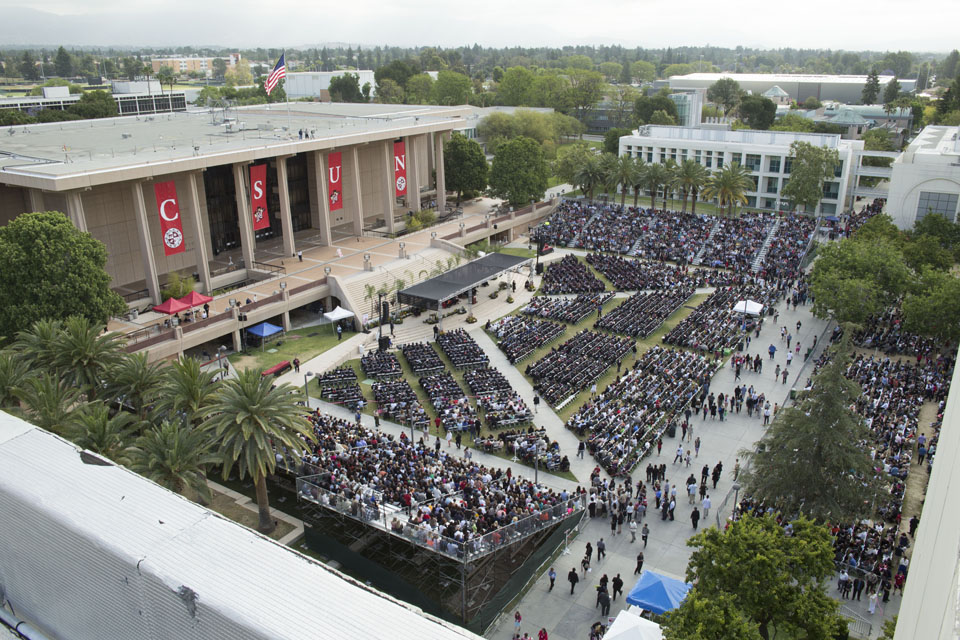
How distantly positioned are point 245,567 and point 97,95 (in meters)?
122

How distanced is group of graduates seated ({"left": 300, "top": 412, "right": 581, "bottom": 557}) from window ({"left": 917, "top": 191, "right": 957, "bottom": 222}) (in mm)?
48759

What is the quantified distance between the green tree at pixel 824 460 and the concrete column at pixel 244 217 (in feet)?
137

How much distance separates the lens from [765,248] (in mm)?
64688

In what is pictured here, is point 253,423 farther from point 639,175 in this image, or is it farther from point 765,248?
point 639,175

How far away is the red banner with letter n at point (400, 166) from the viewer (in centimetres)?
6800

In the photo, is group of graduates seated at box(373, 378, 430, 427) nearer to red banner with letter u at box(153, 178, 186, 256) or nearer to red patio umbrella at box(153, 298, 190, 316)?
red patio umbrella at box(153, 298, 190, 316)

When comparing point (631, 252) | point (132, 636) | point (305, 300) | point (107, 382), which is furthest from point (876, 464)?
point (631, 252)

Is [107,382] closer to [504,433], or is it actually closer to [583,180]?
[504,433]

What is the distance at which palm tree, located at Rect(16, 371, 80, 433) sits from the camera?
2622 centimetres

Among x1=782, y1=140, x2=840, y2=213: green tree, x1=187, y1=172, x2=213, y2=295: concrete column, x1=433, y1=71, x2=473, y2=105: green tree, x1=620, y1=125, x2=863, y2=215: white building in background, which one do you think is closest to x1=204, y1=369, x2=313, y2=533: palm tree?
x1=187, y1=172, x2=213, y2=295: concrete column

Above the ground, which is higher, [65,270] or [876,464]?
[65,270]

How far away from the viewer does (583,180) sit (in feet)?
261

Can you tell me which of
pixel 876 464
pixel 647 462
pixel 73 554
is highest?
pixel 73 554

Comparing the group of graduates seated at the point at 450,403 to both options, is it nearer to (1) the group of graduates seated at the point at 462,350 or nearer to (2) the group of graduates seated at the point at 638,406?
(1) the group of graduates seated at the point at 462,350
